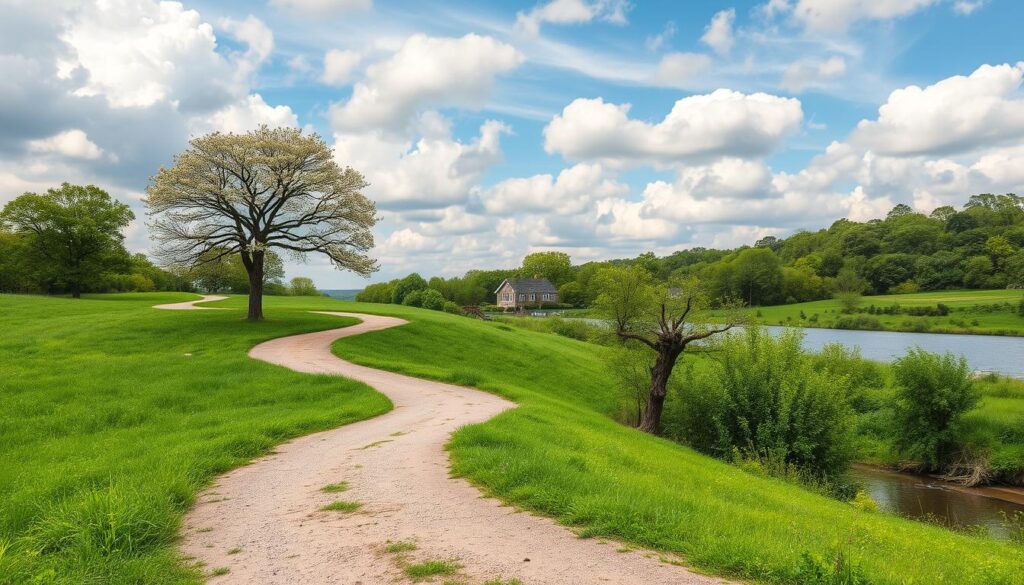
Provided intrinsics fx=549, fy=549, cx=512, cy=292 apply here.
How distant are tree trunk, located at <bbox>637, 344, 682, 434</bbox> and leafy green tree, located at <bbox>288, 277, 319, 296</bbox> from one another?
316 feet

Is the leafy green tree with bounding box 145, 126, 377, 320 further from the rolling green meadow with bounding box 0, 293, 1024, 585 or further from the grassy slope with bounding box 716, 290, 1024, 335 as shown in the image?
the grassy slope with bounding box 716, 290, 1024, 335

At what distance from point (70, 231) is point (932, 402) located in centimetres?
6405

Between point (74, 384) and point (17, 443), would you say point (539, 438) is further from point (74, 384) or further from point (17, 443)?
point (74, 384)

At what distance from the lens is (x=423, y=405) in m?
14.9

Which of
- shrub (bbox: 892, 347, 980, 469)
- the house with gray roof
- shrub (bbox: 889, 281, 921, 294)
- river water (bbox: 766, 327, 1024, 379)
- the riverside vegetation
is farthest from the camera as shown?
the house with gray roof

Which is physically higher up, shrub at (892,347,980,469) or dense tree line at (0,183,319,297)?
dense tree line at (0,183,319,297)

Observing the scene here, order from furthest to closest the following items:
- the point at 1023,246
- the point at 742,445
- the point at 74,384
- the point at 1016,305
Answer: the point at 1023,246 < the point at 1016,305 < the point at 742,445 < the point at 74,384

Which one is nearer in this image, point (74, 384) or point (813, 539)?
point (813, 539)

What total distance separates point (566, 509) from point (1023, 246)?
122 meters

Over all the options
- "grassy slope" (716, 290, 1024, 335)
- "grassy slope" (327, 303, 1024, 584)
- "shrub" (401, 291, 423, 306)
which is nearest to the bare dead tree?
"grassy slope" (327, 303, 1024, 584)

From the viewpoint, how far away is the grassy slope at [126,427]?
17.8 feet

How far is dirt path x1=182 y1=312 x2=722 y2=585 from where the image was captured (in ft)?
16.8

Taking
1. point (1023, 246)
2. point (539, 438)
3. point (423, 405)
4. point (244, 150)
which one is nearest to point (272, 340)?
point (244, 150)

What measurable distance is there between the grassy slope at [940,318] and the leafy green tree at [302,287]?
8249 cm
